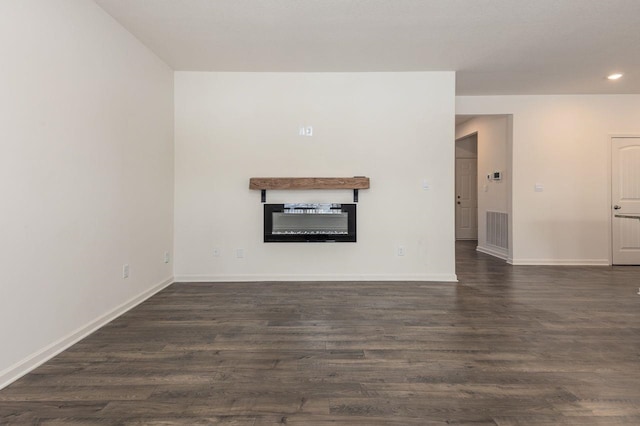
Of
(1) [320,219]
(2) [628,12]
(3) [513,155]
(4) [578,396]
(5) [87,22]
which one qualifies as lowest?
(4) [578,396]

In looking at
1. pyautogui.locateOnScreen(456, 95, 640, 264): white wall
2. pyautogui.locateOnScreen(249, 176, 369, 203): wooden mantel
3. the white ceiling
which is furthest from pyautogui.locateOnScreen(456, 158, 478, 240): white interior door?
pyautogui.locateOnScreen(249, 176, 369, 203): wooden mantel

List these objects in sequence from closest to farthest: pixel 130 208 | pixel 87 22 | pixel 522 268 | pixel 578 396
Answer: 1. pixel 578 396
2. pixel 87 22
3. pixel 130 208
4. pixel 522 268

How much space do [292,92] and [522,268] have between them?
4.19 m

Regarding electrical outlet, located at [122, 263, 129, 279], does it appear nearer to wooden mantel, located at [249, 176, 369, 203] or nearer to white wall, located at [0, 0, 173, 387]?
white wall, located at [0, 0, 173, 387]

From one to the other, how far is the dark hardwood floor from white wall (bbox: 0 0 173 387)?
0.27m

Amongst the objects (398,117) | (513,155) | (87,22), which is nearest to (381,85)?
(398,117)

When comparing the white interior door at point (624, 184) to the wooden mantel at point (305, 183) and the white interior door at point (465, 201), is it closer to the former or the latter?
the white interior door at point (465, 201)

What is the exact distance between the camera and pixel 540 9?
8.97 feet

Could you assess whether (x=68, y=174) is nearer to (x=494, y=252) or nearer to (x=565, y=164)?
(x=494, y=252)

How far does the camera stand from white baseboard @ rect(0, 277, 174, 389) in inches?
73.7

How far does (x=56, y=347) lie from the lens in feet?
7.26

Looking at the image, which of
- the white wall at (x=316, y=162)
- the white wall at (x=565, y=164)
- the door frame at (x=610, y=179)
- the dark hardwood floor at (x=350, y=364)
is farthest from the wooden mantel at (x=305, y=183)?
the door frame at (x=610, y=179)

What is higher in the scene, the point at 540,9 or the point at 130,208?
the point at 540,9

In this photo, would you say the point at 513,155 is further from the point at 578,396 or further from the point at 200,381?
the point at 200,381
